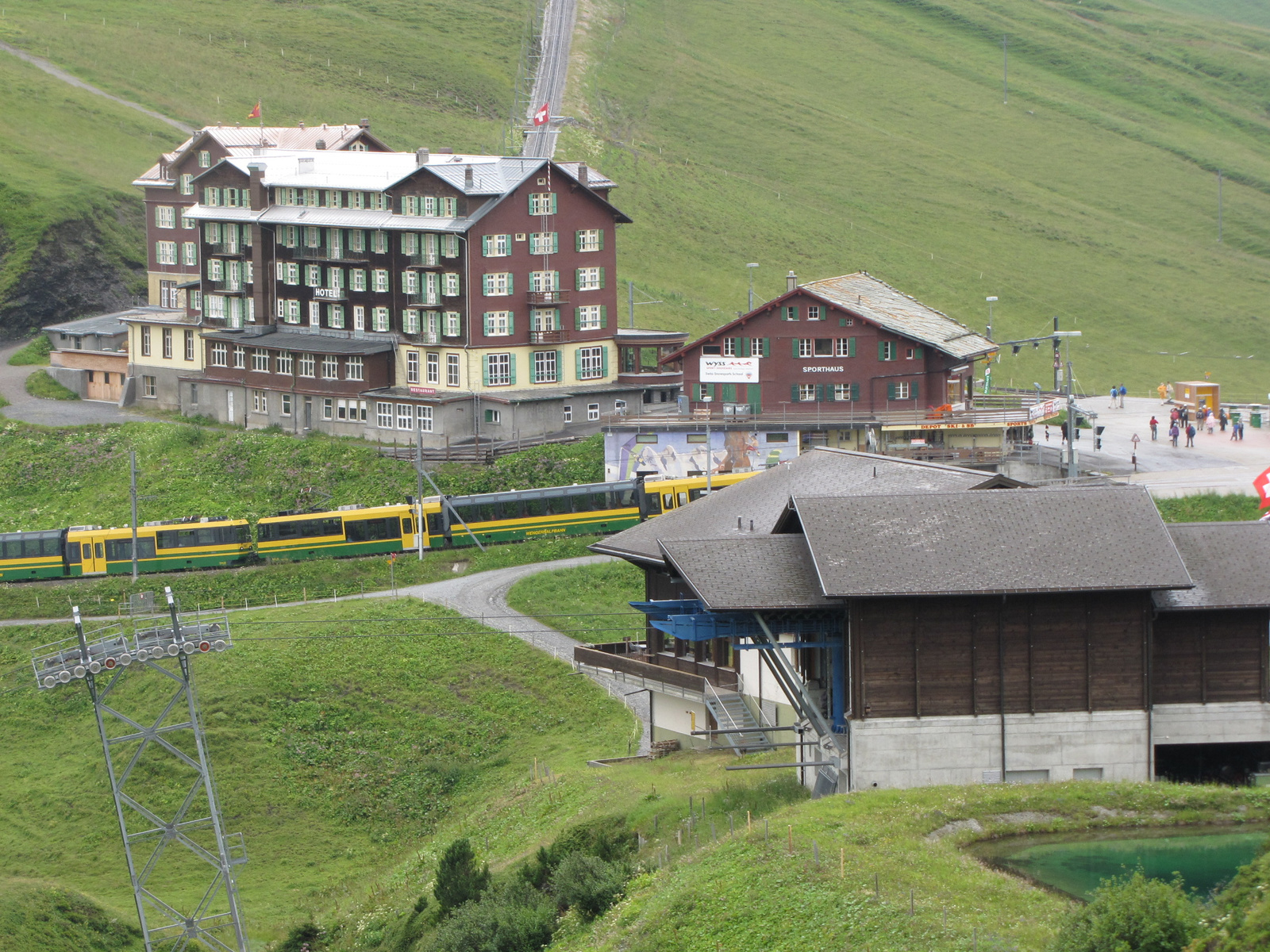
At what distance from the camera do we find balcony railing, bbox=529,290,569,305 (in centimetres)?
9056

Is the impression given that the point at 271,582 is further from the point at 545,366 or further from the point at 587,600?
the point at 545,366

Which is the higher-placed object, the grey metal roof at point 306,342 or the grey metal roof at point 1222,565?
the grey metal roof at point 306,342

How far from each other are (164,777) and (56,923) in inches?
495

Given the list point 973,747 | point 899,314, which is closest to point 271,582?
point 899,314

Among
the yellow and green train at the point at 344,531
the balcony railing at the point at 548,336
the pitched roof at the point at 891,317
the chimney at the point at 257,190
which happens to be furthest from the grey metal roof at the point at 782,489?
the chimney at the point at 257,190

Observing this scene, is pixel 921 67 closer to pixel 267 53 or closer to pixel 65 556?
pixel 267 53

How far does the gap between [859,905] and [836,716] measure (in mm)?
9676

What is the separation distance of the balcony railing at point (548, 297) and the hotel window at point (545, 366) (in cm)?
255

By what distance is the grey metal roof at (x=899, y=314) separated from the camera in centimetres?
8644

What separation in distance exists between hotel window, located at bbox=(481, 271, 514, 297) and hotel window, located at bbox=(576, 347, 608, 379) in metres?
5.41

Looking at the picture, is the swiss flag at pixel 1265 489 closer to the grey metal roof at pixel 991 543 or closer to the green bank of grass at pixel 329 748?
the grey metal roof at pixel 991 543

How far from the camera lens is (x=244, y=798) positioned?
5906 centimetres

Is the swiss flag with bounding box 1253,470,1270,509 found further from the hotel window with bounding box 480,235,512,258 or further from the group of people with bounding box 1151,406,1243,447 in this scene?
the hotel window with bounding box 480,235,512,258

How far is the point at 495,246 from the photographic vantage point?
89188 mm
